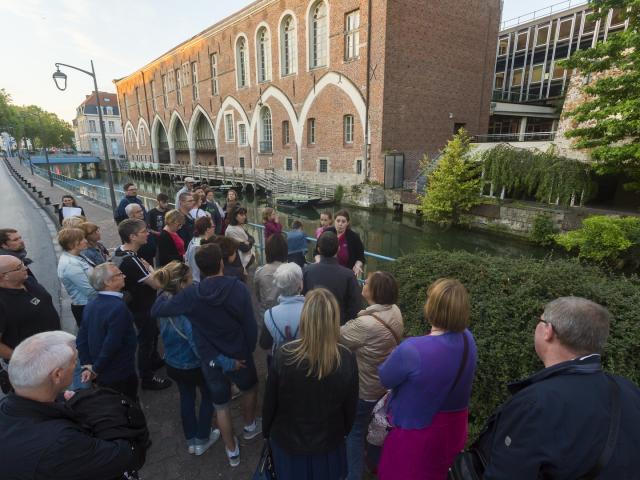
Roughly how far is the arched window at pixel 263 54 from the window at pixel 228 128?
20.5 feet

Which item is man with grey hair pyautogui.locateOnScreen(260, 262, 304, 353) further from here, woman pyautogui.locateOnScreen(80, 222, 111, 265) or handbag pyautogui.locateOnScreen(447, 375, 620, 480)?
woman pyautogui.locateOnScreen(80, 222, 111, 265)

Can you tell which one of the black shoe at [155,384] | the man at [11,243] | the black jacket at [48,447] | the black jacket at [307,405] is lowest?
the black shoe at [155,384]

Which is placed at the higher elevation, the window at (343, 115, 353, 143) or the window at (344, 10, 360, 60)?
the window at (344, 10, 360, 60)

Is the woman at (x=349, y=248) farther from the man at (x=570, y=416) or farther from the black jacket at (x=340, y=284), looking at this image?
the man at (x=570, y=416)

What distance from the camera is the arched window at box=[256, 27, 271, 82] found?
2719 centimetres

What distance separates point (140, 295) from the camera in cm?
330

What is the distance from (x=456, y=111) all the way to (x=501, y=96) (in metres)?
12.7

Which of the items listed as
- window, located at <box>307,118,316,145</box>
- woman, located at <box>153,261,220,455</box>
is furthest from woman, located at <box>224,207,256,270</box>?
window, located at <box>307,118,316,145</box>

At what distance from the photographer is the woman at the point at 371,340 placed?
207 centimetres

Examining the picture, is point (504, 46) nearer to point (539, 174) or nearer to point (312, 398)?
point (539, 174)

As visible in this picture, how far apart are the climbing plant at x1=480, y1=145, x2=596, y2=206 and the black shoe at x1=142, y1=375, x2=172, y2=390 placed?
15.5 m

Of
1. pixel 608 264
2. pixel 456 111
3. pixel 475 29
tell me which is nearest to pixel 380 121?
pixel 456 111

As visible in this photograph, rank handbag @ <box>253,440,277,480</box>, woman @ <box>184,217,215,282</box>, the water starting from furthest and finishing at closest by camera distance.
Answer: the water
woman @ <box>184,217,215,282</box>
handbag @ <box>253,440,277,480</box>

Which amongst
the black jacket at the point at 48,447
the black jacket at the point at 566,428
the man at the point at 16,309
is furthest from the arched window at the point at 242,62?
the black jacket at the point at 566,428
